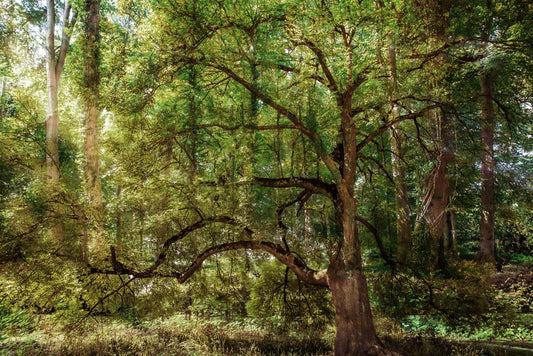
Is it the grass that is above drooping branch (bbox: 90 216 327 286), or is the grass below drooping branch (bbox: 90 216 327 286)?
below

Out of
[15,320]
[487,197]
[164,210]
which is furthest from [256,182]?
[487,197]

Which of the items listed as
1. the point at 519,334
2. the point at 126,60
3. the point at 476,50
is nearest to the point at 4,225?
the point at 126,60

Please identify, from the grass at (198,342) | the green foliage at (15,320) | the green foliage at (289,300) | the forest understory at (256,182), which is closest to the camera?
the forest understory at (256,182)

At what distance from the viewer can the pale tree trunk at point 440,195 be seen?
7800 millimetres

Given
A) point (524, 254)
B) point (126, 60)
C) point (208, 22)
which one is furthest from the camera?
point (524, 254)

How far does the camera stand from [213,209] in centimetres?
673

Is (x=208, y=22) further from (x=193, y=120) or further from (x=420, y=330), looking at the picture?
(x=420, y=330)

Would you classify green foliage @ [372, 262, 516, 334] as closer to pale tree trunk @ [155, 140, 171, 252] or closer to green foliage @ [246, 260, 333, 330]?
green foliage @ [246, 260, 333, 330]

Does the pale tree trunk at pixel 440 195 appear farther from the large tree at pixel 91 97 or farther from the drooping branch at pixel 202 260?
the large tree at pixel 91 97

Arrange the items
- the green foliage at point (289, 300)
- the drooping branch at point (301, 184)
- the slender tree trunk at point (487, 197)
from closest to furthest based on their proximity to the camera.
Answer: the drooping branch at point (301, 184), the green foliage at point (289, 300), the slender tree trunk at point (487, 197)

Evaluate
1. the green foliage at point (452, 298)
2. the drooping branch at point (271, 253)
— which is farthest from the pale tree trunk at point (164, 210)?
the green foliage at point (452, 298)

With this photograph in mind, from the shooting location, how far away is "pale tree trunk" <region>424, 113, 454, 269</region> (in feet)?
25.6

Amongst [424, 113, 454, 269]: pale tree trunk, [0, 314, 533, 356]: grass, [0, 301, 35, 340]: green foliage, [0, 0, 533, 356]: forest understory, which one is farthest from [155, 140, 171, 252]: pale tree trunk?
[424, 113, 454, 269]: pale tree trunk

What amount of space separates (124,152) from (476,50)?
747 centimetres
